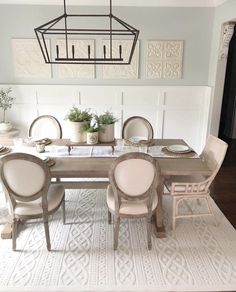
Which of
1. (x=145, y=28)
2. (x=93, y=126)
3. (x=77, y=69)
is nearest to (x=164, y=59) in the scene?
(x=145, y=28)

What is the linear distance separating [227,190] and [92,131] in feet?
6.97

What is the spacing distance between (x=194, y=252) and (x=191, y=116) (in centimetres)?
273

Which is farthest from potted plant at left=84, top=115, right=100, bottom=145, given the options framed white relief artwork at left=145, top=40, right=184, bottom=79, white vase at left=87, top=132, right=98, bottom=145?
framed white relief artwork at left=145, top=40, right=184, bottom=79

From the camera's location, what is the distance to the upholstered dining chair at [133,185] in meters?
2.11

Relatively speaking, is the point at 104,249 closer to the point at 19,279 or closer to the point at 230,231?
the point at 19,279

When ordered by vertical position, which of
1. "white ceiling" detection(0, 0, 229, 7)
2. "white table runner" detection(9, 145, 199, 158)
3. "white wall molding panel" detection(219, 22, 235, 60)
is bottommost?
"white table runner" detection(9, 145, 199, 158)

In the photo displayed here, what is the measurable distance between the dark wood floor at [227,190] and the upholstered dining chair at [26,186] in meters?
1.94

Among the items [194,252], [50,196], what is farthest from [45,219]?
[194,252]

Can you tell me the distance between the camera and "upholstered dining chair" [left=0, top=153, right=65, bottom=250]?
6.82ft

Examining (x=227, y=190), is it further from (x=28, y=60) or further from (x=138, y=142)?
(x=28, y=60)

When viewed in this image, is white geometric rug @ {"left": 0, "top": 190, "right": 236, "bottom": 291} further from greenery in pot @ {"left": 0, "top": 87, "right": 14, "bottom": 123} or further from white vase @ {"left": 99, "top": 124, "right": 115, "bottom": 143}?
greenery in pot @ {"left": 0, "top": 87, "right": 14, "bottom": 123}

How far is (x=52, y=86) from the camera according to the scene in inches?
175

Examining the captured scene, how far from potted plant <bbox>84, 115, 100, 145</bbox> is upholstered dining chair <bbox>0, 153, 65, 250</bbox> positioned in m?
0.61

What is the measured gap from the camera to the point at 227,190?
3.63m
